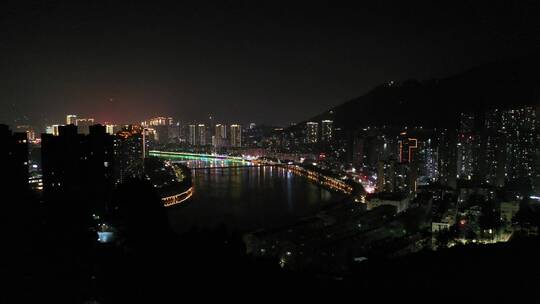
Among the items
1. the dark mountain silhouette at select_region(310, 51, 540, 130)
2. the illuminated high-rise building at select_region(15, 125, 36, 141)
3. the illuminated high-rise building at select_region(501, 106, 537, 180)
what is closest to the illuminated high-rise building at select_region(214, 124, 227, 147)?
the dark mountain silhouette at select_region(310, 51, 540, 130)

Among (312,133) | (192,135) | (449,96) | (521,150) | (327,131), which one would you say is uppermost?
(449,96)

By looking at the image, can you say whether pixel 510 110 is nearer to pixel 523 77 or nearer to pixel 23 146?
pixel 523 77

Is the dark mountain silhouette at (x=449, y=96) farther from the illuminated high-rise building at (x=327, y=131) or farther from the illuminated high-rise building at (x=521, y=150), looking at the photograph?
the illuminated high-rise building at (x=521, y=150)

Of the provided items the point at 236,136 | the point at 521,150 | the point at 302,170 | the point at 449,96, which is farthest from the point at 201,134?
the point at 521,150

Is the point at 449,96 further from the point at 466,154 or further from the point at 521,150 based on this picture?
the point at 521,150

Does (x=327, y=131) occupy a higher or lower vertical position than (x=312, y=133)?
higher

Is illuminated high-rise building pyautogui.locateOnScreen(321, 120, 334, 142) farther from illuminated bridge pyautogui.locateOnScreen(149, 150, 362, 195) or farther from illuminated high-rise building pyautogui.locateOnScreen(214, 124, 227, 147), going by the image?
illuminated high-rise building pyautogui.locateOnScreen(214, 124, 227, 147)

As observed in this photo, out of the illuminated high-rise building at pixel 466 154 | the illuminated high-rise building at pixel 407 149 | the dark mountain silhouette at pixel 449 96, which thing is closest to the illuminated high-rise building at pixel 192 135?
the dark mountain silhouette at pixel 449 96

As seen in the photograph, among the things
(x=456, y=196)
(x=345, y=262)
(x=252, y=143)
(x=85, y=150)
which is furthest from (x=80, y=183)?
(x=252, y=143)
